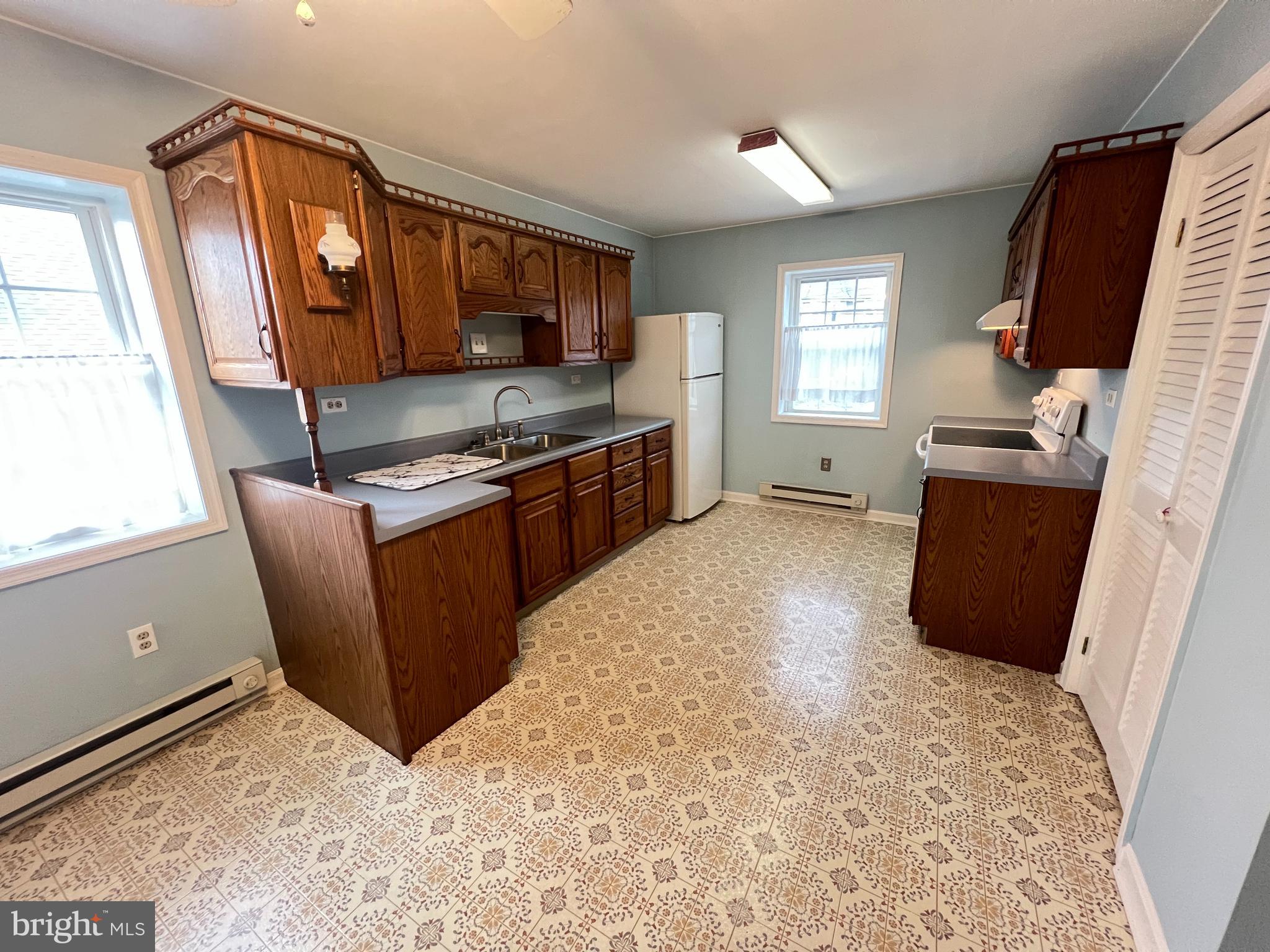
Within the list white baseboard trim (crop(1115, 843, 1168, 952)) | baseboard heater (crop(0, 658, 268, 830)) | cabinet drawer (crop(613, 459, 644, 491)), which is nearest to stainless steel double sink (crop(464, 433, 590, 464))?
cabinet drawer (crop(613, 459, 644, 491))

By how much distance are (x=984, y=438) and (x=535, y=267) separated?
2860 millimetres

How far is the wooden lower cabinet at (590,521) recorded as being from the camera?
293 centimetres

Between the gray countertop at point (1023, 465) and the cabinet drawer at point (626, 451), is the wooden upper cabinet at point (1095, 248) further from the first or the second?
the cabinet drawer at point (626, 451)

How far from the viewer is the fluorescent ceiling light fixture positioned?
88.2 inches

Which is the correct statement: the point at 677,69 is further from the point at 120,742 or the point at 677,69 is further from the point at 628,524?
the point at 120,742

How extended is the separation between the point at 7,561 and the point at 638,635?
233cm

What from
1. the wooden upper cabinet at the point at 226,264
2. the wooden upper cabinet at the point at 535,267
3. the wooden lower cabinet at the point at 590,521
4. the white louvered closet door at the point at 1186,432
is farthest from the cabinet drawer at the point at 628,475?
the white louvered closet door at the point at 1186,432

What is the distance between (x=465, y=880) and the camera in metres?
1.38

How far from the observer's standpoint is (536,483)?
2.61 meters

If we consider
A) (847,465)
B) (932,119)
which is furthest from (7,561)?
(847,465)

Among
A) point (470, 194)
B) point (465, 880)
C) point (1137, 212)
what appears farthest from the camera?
point (470, 194)

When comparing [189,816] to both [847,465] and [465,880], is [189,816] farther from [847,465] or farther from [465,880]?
[847,465]

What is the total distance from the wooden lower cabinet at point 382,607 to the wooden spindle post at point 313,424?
0.12 m

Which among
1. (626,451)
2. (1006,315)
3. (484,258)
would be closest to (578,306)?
(484,258)
